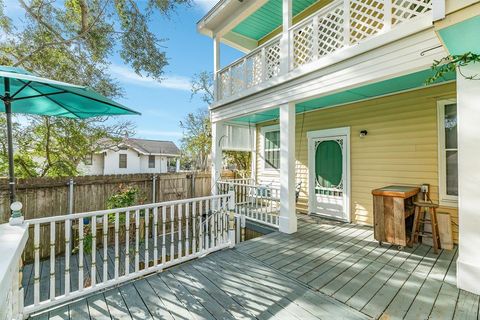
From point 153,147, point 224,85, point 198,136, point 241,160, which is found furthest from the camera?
point 153,147

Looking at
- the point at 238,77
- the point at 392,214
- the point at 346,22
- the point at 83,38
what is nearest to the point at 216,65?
the point at 238,77

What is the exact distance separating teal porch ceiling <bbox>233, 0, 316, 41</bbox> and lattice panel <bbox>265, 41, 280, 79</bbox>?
1.46 metres

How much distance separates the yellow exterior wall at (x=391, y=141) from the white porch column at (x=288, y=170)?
1.85m

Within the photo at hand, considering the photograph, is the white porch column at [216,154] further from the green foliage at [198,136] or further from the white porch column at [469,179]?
the green foliage at [198,136]

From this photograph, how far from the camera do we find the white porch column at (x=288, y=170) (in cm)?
475

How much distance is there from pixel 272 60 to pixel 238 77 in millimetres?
1273

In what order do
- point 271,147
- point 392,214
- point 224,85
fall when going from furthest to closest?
point 271,147
point 224,85
point 392,214

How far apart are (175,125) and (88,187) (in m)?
8.94

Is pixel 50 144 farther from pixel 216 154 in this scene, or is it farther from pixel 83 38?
pixel 216 154

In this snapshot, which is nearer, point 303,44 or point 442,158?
point 442,158

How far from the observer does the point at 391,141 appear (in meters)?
4.96

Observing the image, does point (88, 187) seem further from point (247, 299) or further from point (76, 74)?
point (247, 299)

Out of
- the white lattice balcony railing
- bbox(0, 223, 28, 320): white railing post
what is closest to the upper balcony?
the white lattice balcony railing

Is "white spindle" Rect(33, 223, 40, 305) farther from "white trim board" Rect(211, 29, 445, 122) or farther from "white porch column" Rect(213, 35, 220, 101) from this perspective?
"white porch column" Rect(213, 35, 220, 101)
